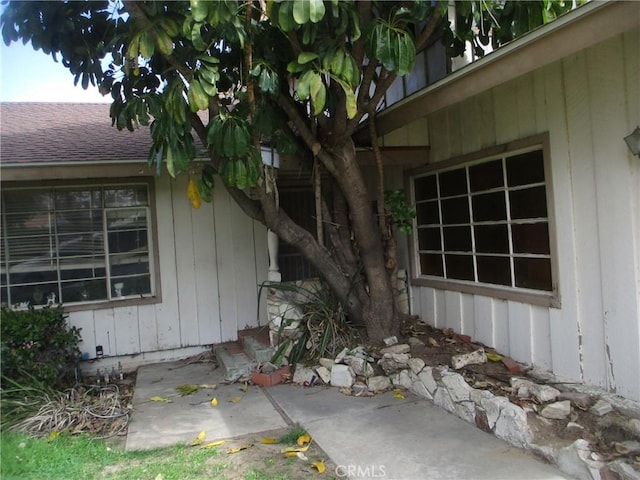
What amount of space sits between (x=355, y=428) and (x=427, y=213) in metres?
2.95

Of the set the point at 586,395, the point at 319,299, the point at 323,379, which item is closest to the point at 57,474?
the point at 323,379

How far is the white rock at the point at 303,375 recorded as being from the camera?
5039 millimetres

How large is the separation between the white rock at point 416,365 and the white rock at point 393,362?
0.32 feet

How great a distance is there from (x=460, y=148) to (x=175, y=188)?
3616 millimetres

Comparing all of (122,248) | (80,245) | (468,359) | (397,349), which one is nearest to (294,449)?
(397,349)

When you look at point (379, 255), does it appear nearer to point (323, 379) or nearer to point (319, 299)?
point (319, 299)

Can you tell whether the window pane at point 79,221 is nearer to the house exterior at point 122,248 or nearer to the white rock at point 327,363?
the house exterior at point 122,248

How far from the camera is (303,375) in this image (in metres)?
5.07

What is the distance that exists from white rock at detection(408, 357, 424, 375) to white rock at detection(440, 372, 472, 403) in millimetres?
361

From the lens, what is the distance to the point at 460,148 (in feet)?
17.2

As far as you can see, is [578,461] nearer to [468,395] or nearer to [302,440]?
[468,395]

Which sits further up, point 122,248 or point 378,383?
point 122,248

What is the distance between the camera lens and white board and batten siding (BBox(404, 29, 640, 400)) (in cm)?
341

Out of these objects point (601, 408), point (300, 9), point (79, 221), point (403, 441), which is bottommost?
point (403, 441)
